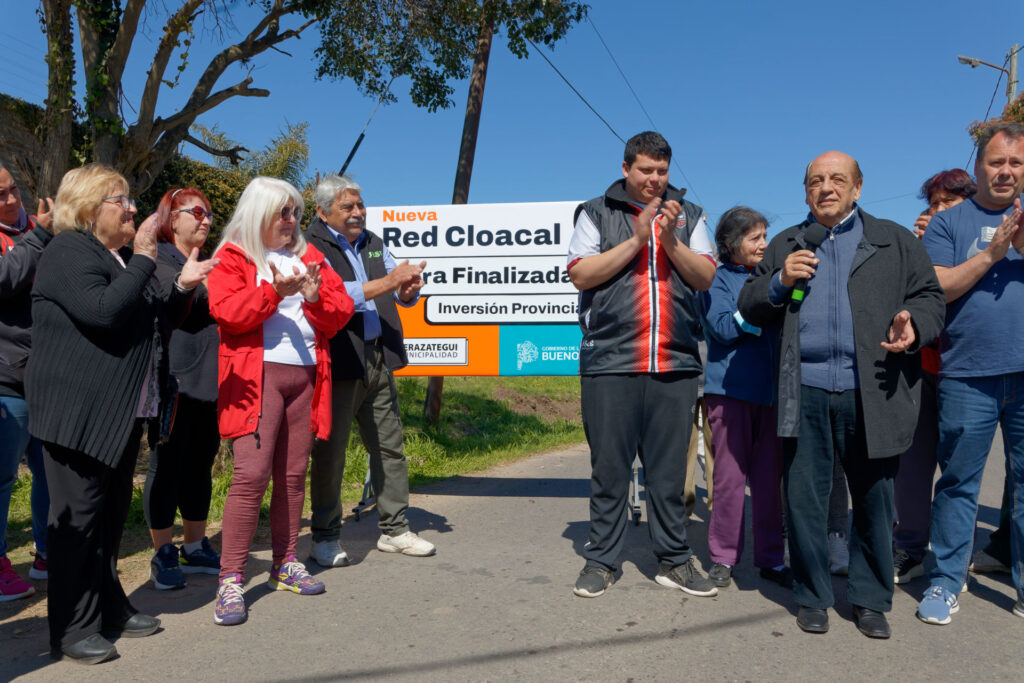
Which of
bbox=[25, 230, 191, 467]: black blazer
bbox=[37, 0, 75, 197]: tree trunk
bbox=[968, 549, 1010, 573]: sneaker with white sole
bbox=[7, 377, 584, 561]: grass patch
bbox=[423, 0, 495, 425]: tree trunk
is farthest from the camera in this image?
bbox=[423, 0, 495, 425]: tree trunk

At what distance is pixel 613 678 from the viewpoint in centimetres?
288

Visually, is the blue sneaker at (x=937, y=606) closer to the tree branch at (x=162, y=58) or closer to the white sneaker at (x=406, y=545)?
the white sneaker at (x=406, y=545)

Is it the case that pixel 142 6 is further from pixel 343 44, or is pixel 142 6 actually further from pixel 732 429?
pixel 732 429

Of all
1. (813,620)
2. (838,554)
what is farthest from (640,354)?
(838,554)

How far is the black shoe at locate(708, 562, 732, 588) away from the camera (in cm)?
400

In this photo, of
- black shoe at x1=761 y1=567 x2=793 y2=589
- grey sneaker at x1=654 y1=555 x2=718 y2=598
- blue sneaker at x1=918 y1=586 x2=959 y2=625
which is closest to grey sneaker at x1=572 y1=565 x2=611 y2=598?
grey sneaker at x1=654 y1=555 x2=718 y2=598

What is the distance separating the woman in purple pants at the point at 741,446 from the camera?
4.02 metres

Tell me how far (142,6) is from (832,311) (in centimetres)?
685

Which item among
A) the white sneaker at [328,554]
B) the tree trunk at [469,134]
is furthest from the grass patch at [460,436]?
the white sneaker at [328,554]

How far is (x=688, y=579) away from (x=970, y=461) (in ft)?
4.79

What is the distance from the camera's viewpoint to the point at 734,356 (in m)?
4.08

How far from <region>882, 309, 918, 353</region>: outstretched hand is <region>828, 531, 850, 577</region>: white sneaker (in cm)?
154

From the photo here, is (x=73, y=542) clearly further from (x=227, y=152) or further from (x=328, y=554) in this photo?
(x=227, y=152)

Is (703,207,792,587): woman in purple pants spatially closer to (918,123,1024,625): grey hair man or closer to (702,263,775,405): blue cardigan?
(702,263,775,405): blue cardigan
